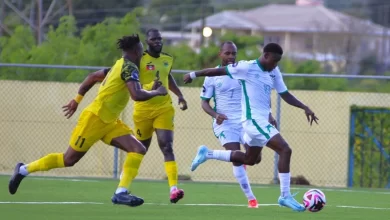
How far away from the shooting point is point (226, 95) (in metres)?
16.4

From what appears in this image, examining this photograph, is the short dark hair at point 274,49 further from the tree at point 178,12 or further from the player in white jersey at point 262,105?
the tree at point 178,12

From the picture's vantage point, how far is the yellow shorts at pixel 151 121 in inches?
626

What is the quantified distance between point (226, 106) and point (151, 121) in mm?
1124

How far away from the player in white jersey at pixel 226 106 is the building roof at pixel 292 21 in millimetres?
71617

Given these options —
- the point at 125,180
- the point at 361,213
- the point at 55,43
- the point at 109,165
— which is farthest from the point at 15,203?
the point at 55,43

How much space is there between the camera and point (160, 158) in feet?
74.6

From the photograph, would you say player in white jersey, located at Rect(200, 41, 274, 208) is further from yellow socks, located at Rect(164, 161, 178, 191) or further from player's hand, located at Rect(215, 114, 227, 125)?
yellow socks, located at Rect(164, 161, 178, 191)

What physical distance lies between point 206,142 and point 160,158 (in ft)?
3.14

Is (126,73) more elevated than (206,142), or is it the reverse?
(126,73)

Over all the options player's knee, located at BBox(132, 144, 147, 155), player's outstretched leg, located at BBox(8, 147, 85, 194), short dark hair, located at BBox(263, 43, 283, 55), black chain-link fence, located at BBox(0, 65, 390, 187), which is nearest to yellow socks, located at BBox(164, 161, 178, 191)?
player's knee, located at BBox(132, 144, 147, 155)

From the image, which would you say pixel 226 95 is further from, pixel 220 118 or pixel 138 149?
pixel 138 149

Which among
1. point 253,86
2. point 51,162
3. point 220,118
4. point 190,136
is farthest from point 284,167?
point 190,136

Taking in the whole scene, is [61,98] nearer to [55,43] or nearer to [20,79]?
[20,79]

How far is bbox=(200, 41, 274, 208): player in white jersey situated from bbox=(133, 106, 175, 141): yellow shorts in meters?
0.62
